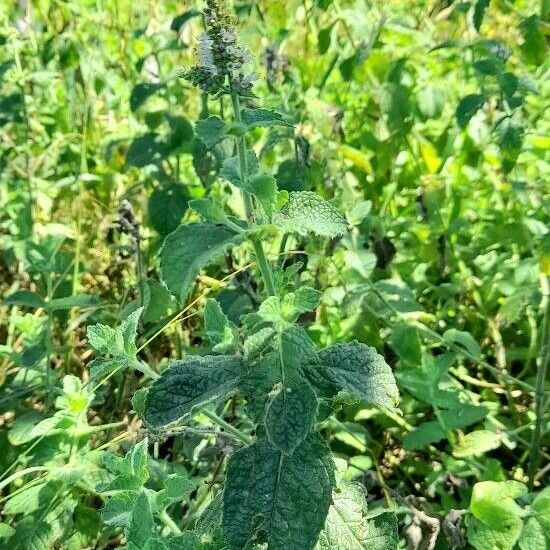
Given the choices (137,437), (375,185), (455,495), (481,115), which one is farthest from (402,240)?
(137,437)

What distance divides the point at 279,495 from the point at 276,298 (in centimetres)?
21

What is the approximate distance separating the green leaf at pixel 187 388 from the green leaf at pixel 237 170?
0.20m

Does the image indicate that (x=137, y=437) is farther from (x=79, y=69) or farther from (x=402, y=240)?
(x=79, y=69)

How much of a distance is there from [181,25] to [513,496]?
→ 1241mm

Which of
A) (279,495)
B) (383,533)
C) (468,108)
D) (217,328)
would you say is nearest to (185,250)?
(217,328)

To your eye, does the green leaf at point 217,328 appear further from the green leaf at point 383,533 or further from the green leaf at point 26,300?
the green leaf at point 26,300

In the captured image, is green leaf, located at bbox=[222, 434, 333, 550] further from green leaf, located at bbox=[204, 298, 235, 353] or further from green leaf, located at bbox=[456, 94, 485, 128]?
green leaf, located at bbox=[456, 94, 485, 128]

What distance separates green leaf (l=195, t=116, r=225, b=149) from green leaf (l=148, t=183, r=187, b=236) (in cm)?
87

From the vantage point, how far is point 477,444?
56.5 inches

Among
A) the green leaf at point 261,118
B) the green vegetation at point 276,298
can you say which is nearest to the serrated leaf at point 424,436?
the green vegetation at point 276,298

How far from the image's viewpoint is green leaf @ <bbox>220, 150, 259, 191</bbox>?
924 mm

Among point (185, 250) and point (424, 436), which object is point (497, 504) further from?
point (185, 250)

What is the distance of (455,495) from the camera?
1.56 m

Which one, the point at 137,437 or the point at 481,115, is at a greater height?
the point at 481,115
